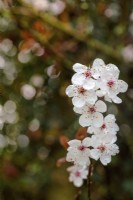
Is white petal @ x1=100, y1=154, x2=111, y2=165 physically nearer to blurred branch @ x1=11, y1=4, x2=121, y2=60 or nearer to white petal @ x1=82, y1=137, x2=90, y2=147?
white petal @ x1=82, y1=137, x2=90, y2=147

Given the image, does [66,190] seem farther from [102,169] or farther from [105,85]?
[105,85]

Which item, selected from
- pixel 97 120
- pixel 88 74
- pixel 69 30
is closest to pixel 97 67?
pixel 88 74

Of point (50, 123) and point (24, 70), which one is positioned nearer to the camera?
point (24, 70)

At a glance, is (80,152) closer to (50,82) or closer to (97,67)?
(97,67)

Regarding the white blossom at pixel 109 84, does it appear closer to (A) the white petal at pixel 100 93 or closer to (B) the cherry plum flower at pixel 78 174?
(A) the white petal at pixel 100 93

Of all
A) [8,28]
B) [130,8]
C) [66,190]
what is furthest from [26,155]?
[130,8]

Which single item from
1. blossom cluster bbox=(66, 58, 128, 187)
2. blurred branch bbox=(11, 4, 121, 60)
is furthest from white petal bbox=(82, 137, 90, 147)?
blurred branch bbox=(11, 4, 121, 60)
